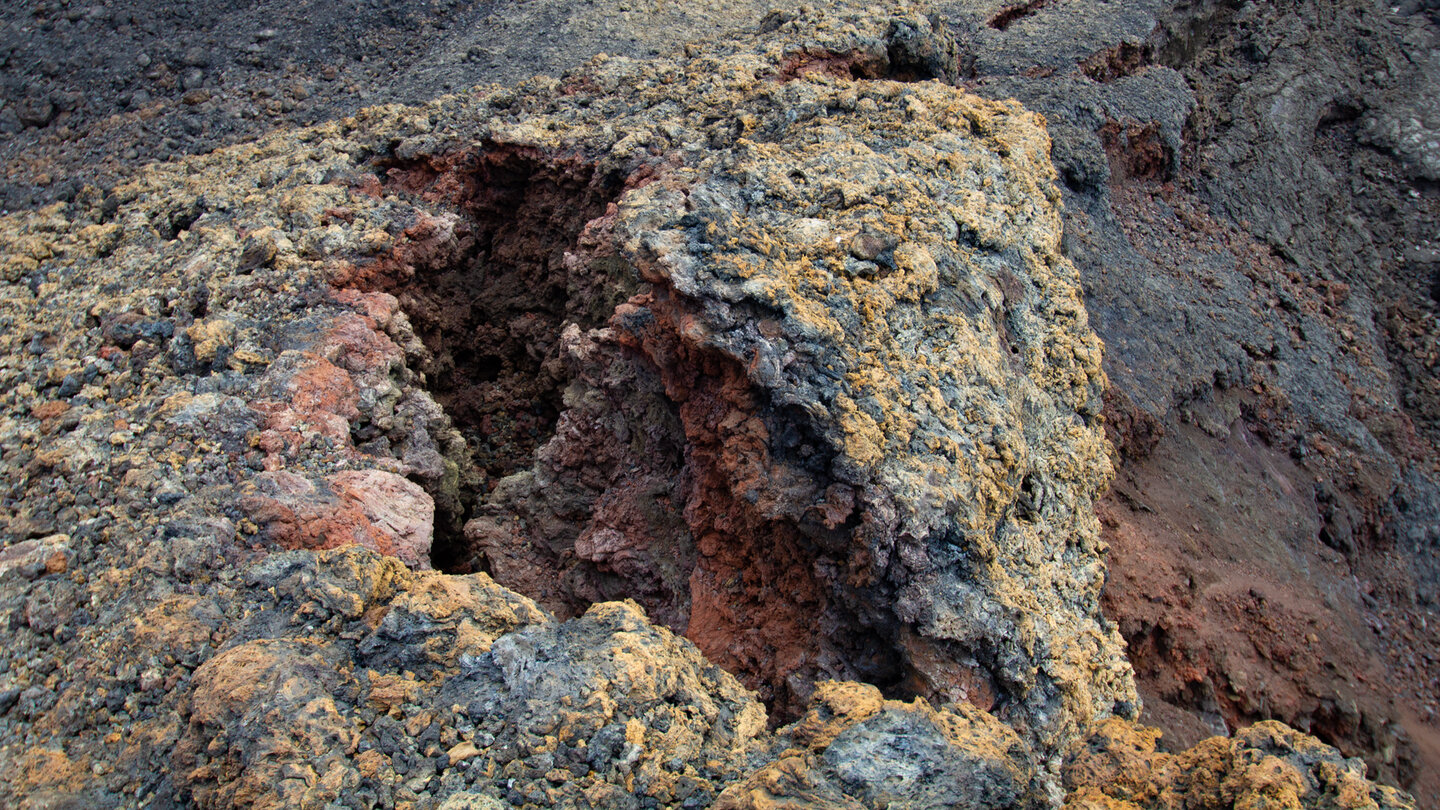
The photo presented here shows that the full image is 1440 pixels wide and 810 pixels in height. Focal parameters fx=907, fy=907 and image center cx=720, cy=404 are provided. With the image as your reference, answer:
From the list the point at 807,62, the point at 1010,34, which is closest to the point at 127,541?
the point at 807,62

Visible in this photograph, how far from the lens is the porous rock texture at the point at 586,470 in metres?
2.39

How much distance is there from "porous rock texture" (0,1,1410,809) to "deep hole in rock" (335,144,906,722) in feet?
0.06

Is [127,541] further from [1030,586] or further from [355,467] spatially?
[1030,586]

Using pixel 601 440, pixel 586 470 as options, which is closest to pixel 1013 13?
pixel 601 440

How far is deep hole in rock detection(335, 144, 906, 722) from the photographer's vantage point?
321cm

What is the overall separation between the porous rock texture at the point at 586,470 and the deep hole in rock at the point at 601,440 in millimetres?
18

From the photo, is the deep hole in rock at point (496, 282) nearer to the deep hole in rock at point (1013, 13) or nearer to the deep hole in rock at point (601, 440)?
the deep hole in rock at point (601, 440)

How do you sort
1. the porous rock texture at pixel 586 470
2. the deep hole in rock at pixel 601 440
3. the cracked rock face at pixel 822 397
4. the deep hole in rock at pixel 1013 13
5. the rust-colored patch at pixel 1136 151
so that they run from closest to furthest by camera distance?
the porous rock texture at pixel 586 470, the cracked rock face at pixel 822 397, the deep hole in rock at pixel 601 440, the rust-colored patch at pixel 1136 151, the deep hole in rock at pixel 1013 13

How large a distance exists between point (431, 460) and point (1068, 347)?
2.83 meters

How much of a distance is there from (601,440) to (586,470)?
16 cm

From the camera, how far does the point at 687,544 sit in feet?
12.1

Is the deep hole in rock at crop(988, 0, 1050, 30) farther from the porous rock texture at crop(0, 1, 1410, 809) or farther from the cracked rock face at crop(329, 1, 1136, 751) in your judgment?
the cracked rock face at crop(329, 1, 1136, 751)

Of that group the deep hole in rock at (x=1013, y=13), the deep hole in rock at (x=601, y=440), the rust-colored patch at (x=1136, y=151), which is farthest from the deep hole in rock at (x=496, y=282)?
the deep hole in rock at (x=1013, y=13)

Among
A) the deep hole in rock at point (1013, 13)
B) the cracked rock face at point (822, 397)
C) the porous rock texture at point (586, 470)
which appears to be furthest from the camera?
the deep hole in rock at point (1013, 13)
